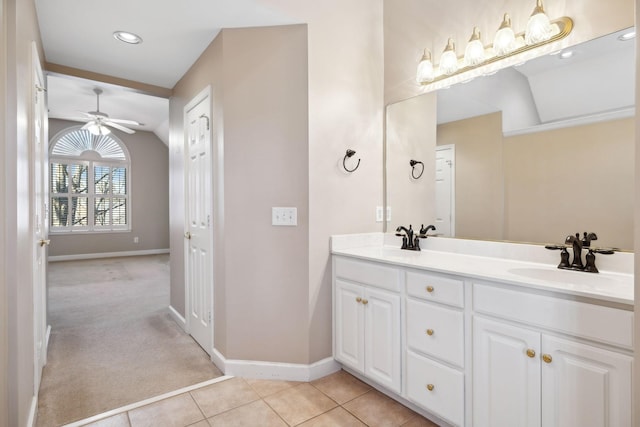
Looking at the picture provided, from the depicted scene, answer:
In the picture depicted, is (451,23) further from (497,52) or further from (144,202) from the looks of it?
(144,202)

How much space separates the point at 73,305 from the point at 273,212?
326 centimetres

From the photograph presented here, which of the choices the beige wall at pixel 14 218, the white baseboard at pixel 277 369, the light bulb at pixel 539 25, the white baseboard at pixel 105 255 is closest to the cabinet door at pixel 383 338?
the white baseboard at pixel 277 369

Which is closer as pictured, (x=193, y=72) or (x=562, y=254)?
(x=562, y=254)

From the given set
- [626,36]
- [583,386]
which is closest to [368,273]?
[583,386]

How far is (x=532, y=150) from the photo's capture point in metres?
1.83

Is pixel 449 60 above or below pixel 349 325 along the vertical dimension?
above

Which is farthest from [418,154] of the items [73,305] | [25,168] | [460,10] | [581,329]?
[73,305]

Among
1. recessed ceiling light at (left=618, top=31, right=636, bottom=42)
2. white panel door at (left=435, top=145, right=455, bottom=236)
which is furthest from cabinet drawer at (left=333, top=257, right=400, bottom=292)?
recessed ceiling light at (left=618, top=31, right=636, bottom=42)

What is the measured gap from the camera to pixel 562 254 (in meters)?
1.64

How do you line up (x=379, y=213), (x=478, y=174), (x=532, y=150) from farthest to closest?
(x=379, y=213) < (x=478, y=174) < (x=532, y=150)

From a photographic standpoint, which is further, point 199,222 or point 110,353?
point 199,222

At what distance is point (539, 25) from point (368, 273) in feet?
5.29

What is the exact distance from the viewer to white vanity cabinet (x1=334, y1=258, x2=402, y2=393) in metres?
1.88

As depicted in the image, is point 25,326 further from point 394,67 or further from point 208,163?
point 394,67
